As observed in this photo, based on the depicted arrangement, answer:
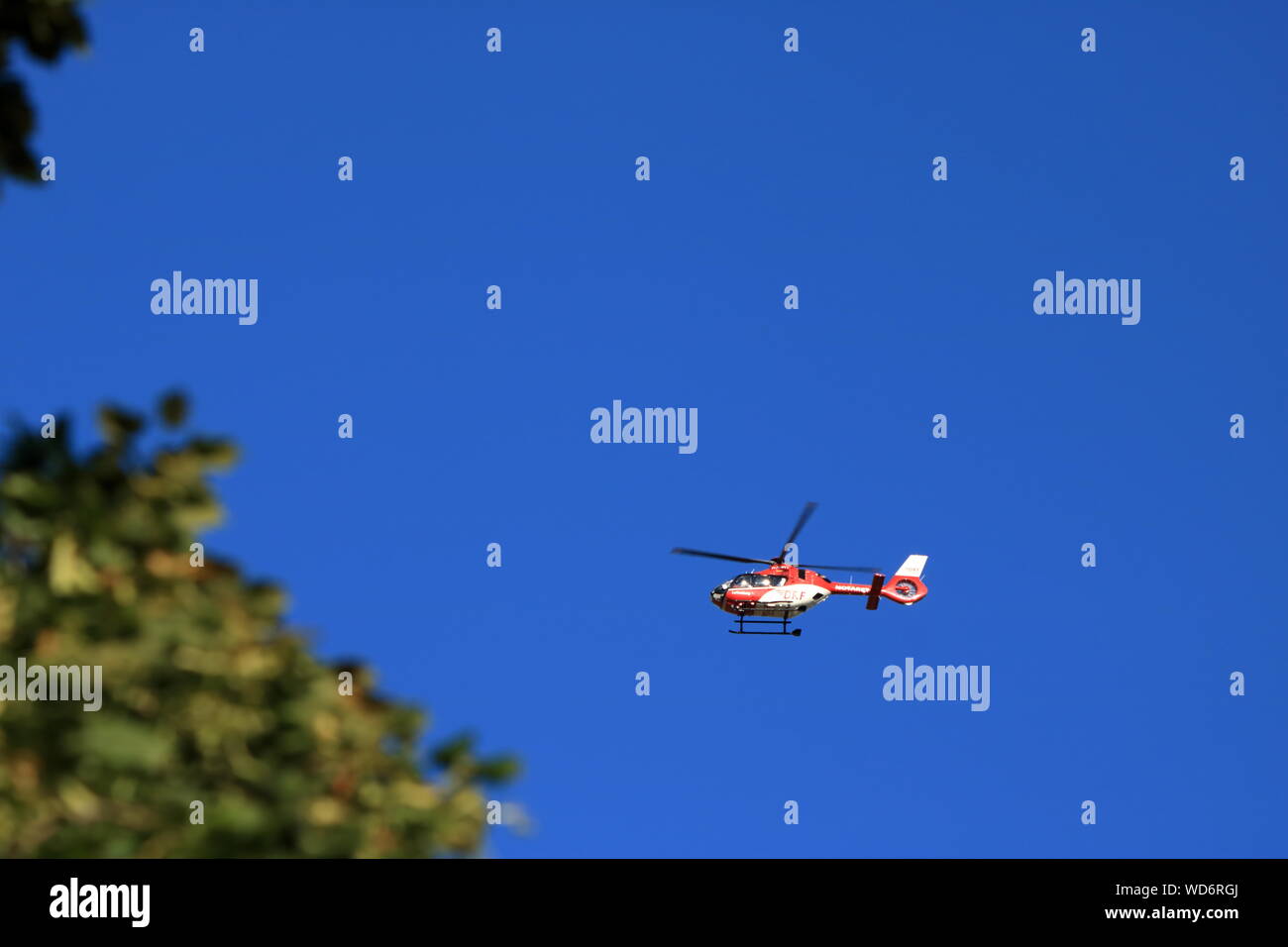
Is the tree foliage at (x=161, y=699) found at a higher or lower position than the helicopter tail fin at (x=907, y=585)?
lower

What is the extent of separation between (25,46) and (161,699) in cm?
379

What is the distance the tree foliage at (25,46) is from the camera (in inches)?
297

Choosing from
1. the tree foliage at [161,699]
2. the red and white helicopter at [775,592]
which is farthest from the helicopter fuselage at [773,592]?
the tree foliage at [161,699]

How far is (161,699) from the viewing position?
6.92m

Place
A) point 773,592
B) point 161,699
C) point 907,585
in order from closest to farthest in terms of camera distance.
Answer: point 161,699, point 773,592, point 907,585

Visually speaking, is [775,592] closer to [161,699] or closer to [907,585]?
[907,585]

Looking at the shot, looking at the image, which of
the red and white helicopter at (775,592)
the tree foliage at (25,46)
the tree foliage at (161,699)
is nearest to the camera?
the tree foliage at (161,699)

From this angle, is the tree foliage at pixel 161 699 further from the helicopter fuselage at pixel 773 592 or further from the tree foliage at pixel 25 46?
the helicopter fuselage at pixel 773 592

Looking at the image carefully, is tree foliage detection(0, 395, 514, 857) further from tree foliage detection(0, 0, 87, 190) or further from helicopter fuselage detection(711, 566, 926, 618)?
helicopter fuselage detection(711, 566, 926, 618)

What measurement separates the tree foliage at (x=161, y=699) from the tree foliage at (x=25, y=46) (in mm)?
1656

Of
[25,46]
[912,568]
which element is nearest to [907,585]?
[912,568]

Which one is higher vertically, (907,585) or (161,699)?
(907,585)
